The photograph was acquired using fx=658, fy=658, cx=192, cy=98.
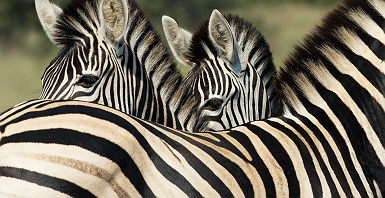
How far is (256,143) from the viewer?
12.0ft

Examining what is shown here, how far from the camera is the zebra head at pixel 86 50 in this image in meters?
5.19

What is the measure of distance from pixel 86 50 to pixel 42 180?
2.51m

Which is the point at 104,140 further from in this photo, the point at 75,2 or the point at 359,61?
the point at 75,2

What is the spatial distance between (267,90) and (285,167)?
2996 millimetres

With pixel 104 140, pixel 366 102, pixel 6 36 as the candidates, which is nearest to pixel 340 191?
pixel 366 102

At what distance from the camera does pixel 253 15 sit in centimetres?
3328

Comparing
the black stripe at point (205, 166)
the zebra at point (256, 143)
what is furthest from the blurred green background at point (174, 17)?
the black stripe at point (205, 166)

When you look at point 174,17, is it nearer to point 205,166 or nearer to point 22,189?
point 205,166

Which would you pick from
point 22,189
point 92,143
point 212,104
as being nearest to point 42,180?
point 22,189

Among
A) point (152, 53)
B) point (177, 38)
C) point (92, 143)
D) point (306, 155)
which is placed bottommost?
point (306, 155)

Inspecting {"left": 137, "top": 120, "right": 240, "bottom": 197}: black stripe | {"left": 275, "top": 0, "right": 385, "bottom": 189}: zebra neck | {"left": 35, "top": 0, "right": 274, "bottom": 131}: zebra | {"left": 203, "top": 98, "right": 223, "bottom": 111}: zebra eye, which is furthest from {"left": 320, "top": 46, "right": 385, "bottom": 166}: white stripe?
{"left": 203, "top": 98, "right": 223, "bottom": 111}: zebra eye

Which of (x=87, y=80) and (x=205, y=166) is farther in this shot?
(x=87, y=80)

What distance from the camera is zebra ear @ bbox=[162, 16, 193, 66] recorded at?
6.79 m

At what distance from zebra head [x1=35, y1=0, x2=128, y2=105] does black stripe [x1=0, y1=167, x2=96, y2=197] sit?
6.90 feet
